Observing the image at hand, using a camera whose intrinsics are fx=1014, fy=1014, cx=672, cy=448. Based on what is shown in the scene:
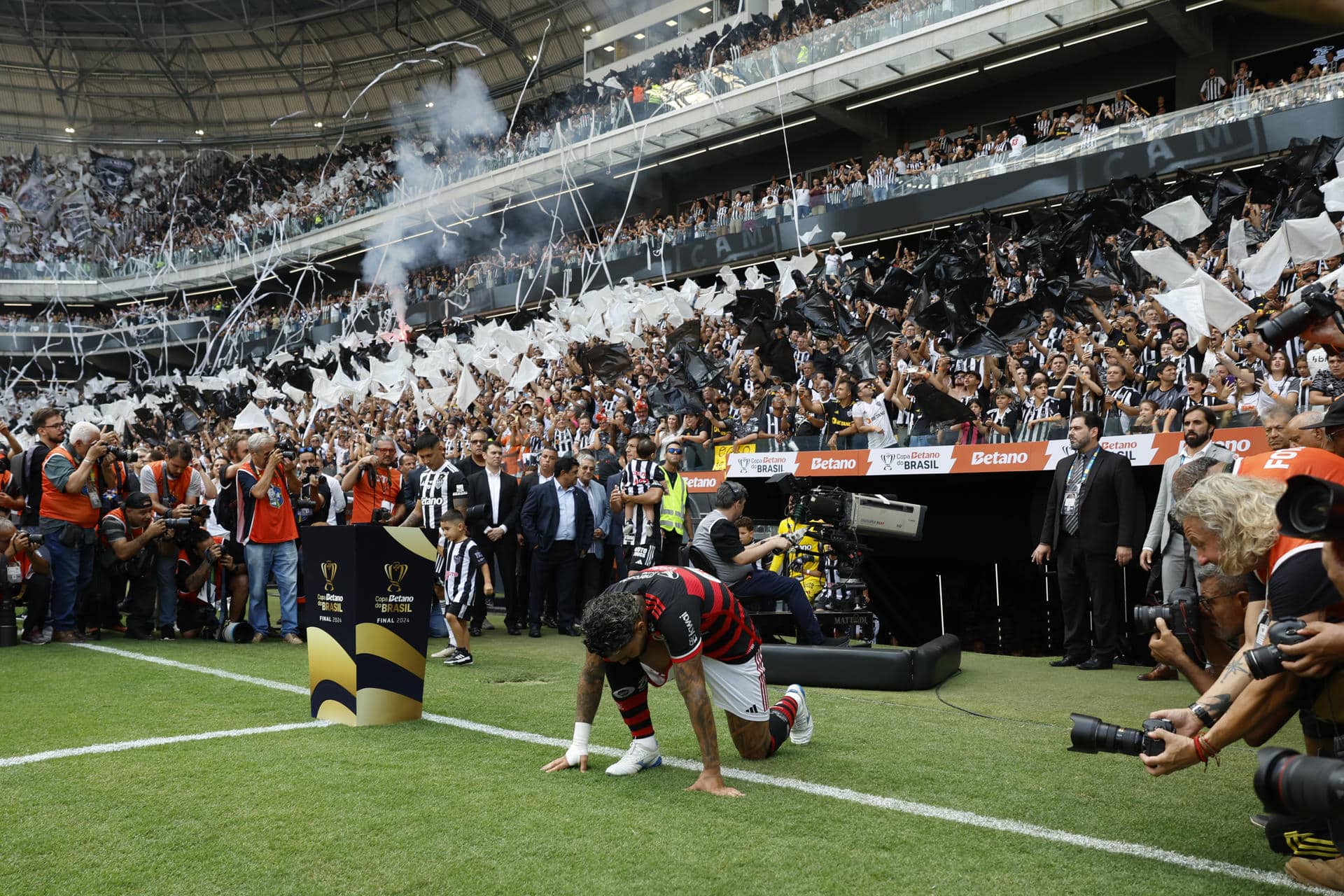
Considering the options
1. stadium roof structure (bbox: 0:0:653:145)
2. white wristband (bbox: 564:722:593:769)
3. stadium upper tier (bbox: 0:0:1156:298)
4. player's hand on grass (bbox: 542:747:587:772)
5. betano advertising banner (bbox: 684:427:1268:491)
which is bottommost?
player's hand on grass (bbox: 542:747:587:772)

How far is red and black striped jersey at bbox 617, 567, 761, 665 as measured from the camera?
170 inches

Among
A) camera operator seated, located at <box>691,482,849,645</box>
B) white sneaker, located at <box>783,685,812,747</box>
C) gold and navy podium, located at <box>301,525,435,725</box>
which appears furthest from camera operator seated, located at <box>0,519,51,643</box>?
white sneaker, located at <box>783,685,812,747</box>

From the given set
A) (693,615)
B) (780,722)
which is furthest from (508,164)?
(693,615)

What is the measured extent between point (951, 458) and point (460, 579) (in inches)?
182

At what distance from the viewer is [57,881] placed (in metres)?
3.32

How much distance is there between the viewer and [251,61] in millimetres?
53219

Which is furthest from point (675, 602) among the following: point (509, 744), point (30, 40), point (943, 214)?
point (30, 40)

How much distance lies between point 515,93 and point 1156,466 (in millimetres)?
42637

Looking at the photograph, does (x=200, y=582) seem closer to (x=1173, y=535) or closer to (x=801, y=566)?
(x=801, y=566)

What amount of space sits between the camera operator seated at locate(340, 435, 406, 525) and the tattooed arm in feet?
20.3

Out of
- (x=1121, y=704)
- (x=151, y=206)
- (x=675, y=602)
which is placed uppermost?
(x=151, y=206)

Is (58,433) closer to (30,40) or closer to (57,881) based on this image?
(57,881)

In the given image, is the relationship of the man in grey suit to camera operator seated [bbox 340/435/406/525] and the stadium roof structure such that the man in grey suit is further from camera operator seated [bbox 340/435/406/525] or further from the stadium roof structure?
the stadium roof structure

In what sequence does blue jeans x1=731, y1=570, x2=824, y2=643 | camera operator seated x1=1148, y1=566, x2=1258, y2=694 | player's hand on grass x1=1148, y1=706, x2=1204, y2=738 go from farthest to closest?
blue jeans x1=731, y1=570, x2=824, y2=643 < camera operator seated x1=1148, y1=566, x2=1258, y2=694 < player's hand on grass x1=1148, y1=706, x2=1204, y2=738
